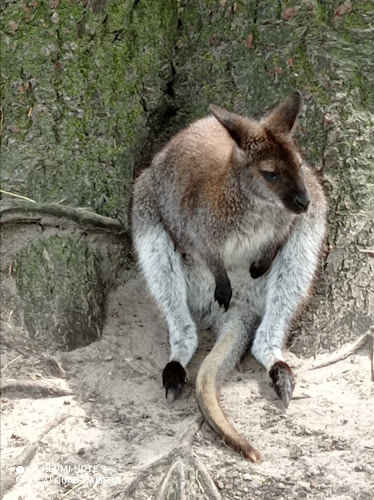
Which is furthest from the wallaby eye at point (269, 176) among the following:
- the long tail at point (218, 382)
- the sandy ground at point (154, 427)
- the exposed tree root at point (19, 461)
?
the exposed tree root at point (19, 461)

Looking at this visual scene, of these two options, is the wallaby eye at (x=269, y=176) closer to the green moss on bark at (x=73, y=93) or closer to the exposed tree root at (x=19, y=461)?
the green moss on bark at (x=73, y=93)

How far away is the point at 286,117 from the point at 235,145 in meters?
0.34

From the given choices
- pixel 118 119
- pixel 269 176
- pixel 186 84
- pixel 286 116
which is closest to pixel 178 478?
pixel 269 176

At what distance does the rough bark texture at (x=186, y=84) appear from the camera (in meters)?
5.25

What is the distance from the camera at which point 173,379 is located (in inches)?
196

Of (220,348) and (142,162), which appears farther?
(142,162)

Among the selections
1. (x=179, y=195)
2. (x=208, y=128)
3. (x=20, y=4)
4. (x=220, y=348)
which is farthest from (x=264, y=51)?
(x=220, y=348)

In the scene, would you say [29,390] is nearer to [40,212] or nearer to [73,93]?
[40,212]

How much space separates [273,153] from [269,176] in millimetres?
130

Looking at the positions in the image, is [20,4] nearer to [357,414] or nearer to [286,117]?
[286,117]

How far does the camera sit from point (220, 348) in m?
5.15

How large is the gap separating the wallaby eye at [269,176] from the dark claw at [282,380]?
1.06m

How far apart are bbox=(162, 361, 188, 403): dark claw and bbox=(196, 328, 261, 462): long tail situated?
0.49 feet

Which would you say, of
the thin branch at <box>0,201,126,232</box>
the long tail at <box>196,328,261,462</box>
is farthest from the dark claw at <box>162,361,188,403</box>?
the thin branch at <box>0,201,126,232</box>
